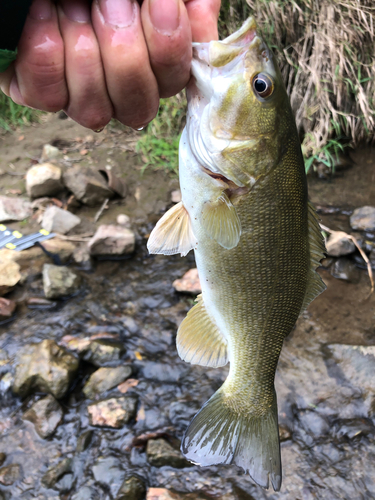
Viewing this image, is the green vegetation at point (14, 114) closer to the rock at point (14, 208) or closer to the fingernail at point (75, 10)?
the rock at point (14, 208)

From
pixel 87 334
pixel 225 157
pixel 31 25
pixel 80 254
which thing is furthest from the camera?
pixel 80 254

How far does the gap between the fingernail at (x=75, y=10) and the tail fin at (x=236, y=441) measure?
5.08 feet

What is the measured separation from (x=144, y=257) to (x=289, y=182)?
2860mm

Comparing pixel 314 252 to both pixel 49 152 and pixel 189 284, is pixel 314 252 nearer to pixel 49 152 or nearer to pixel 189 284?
pixel 189 284

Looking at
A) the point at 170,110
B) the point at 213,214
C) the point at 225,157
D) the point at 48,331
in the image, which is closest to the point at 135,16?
the point at 225,157

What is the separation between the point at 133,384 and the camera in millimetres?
3072

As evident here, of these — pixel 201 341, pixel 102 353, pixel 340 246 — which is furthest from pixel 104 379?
pixel 340 246

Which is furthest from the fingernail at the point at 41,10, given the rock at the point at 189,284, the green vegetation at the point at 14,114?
the green vegetation at the point at 14,114

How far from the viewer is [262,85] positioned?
1.40 metres

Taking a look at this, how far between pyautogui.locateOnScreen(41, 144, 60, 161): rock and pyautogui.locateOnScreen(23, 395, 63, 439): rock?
12.3 feet

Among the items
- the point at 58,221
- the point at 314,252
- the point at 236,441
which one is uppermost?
the point at 314,252

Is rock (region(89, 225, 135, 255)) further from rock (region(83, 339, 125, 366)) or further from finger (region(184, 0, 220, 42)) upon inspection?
finger (region(184, 0, 220, 42))

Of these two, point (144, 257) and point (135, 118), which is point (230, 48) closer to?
point (135, 118)

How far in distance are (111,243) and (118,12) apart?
3.16m
